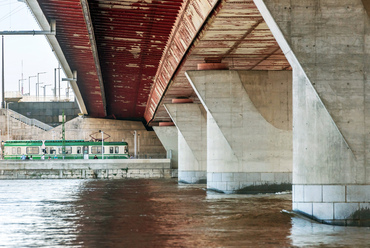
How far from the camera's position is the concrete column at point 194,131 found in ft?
182

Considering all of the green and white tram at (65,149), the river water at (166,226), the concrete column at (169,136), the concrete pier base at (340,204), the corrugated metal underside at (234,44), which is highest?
the corrugated metal underside at (234,44)

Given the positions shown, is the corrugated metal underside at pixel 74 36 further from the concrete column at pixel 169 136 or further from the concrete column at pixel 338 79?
the concrete column at pixel 169 136

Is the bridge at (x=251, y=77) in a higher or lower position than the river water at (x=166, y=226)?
higher

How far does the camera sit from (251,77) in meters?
35.9

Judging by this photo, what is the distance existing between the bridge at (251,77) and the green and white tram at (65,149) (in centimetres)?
2727

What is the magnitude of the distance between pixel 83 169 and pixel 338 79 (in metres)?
54.0

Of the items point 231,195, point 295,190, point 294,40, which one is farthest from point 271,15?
point 231,195

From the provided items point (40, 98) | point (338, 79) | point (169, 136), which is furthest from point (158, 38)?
point (40, 98)

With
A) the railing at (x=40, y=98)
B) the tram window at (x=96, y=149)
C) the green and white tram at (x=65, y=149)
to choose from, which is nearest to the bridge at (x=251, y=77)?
the green and white tram at (x=65, y=149)

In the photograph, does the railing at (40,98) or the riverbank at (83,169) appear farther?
the railing at (40,98)

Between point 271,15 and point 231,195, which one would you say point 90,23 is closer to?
point 271,15

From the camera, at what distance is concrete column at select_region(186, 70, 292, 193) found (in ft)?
118

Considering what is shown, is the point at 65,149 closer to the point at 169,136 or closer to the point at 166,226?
the point at 169,136

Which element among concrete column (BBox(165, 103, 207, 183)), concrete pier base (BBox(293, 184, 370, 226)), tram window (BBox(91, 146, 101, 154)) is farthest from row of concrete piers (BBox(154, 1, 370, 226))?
tram window (BBox(91, 146, 101, 154))
